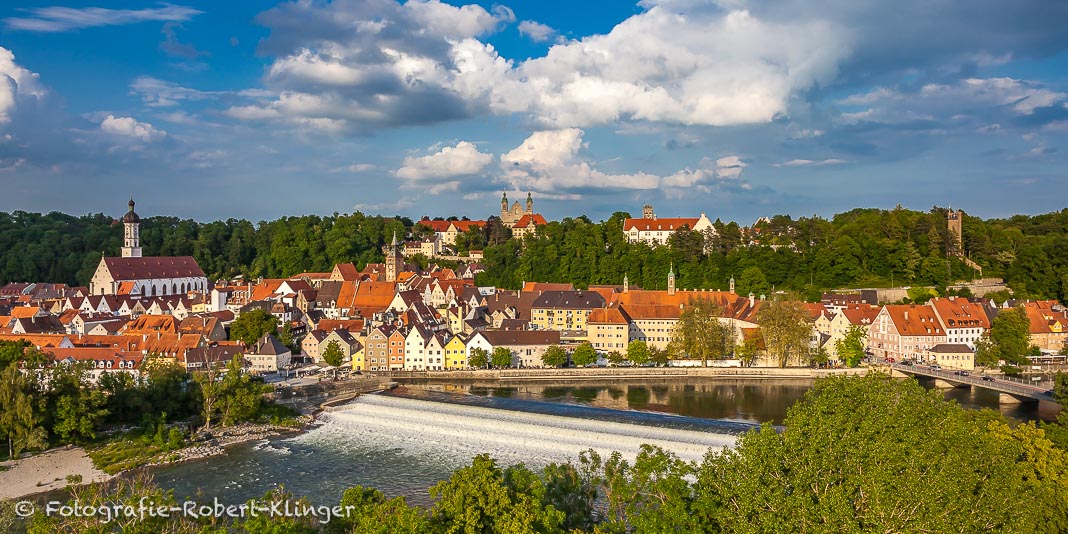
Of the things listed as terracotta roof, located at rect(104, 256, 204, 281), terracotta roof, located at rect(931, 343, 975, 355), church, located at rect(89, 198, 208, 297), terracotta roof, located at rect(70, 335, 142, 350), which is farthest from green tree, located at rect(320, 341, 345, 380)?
terracotta roof, located at rect(931, 343, 975, 355)

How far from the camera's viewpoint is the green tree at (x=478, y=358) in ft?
145

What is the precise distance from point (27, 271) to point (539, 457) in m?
75.1

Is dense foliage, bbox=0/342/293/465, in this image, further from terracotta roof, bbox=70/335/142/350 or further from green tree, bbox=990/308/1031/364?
green tree, bbox=990/308/1031/364

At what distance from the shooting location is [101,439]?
28.5m

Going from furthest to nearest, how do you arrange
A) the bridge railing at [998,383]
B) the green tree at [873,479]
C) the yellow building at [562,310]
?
the yellow building at [562,310]
the bridge railing at [998,383]
the green tree at [873,479]

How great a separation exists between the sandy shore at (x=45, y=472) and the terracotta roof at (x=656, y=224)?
2444 inches

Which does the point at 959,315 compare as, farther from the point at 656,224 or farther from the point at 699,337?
the point at 656,224

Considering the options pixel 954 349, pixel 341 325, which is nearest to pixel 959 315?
pixel 954 349

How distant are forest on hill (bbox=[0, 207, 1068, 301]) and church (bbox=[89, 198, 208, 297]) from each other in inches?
160

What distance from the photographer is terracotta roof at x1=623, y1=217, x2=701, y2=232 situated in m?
81.2

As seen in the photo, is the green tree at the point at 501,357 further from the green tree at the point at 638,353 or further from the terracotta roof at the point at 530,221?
the terracotta roof at the point at 530,221

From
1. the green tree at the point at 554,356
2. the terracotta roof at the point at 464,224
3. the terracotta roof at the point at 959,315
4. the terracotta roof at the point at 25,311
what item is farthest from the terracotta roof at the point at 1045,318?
the terracotta roof at the point at 25,311

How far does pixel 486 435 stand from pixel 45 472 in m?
15.1

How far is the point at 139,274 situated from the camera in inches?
2689
